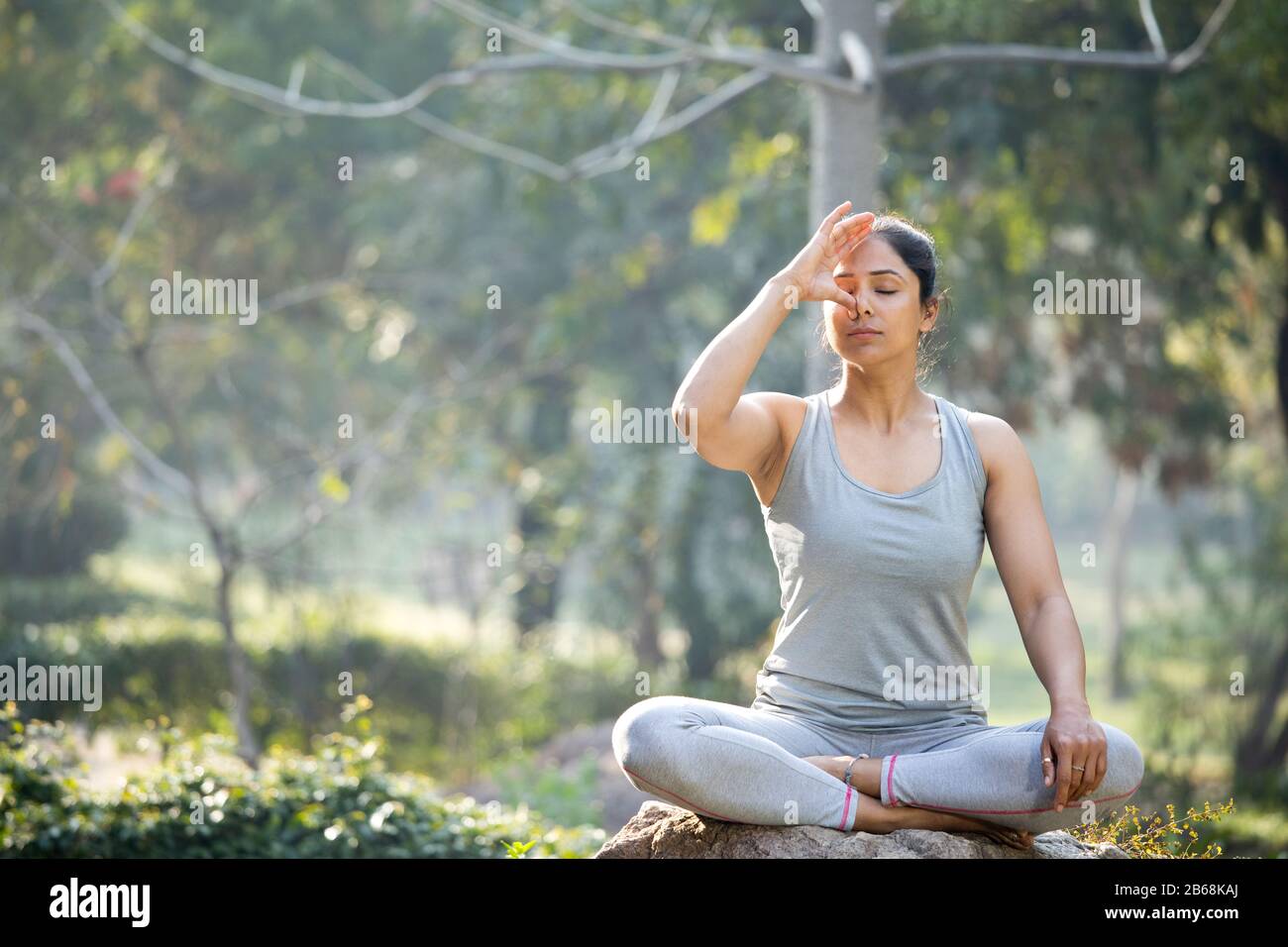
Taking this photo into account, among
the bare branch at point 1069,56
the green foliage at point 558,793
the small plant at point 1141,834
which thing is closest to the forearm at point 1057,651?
the small plant at point 1141,834

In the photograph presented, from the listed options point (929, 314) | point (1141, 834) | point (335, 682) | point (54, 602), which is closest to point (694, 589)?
point (335, 682)

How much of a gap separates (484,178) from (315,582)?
13.9 feet

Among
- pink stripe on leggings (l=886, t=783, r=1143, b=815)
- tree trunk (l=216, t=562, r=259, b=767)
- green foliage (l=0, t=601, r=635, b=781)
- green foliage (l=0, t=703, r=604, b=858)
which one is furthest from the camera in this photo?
green foliage (l=0, t=601, r=635, b=781)

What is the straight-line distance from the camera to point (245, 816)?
16.5ft

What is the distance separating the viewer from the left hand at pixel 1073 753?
280 centimetres

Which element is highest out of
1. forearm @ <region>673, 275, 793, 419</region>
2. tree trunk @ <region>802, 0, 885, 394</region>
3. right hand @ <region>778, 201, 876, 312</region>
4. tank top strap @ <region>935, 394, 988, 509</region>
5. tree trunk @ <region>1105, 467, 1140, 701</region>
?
tree trunk @ <region>802, 0, 885, 394</region>

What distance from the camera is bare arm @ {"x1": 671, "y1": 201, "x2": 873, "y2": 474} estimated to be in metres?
2.96

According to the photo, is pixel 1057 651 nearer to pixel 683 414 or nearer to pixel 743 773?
pixel 743 773

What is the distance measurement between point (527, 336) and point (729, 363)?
11091mm

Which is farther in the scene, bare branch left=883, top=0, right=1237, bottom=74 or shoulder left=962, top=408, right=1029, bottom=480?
bare branch left=883, top=0, right=1237, bottom=74

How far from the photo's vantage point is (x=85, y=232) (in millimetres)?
13734

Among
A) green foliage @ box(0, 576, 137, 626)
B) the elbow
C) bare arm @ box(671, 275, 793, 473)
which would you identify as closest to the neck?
bare arm @ box(671, 275, 793, 473)

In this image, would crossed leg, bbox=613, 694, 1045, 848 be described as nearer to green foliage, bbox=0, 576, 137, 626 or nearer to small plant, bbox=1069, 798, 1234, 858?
small plant, bbox=1069, 798, 1234, 858
